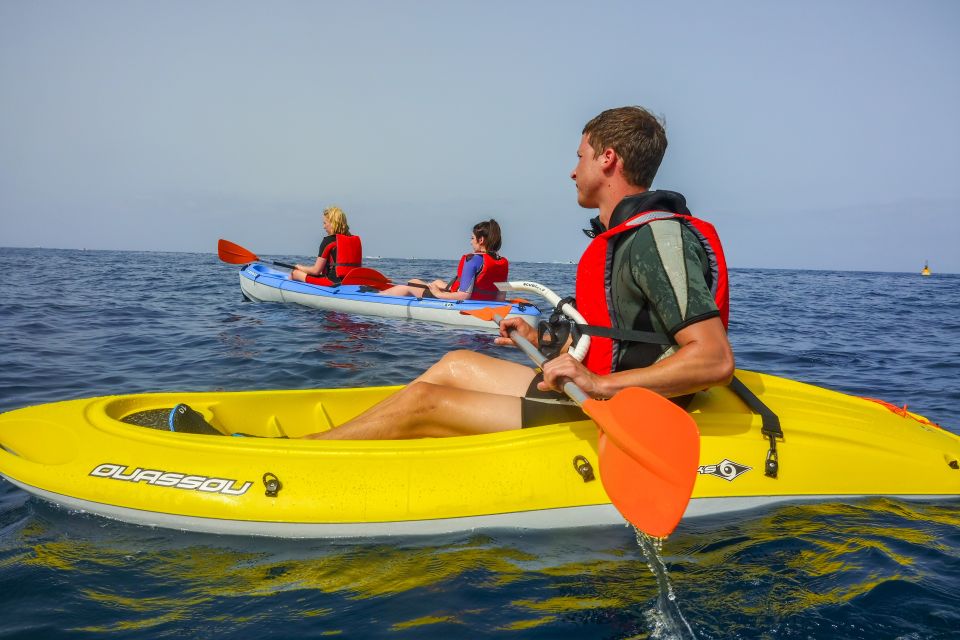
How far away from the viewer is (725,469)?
9.92ft

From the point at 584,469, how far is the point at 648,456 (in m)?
0.61

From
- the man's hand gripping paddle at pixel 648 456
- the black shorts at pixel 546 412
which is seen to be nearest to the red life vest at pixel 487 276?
the black shorts at pixel 546 412

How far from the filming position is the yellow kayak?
2926mm

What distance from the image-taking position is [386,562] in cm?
274

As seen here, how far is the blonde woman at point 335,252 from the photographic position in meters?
11.1

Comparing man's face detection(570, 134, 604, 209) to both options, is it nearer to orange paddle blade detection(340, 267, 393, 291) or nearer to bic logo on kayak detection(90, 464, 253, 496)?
bic logo on kayak detection(90, 464, 253, 496)

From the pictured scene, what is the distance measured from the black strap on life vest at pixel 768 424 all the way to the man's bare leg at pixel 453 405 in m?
1.06

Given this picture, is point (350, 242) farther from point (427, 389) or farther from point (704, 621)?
point (704, 621)

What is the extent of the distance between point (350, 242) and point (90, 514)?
27.1ft

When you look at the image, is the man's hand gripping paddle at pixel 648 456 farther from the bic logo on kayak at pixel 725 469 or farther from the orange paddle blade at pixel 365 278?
the orange paddle blade at pixel 365 278

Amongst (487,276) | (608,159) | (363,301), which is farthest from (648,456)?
(363,301)

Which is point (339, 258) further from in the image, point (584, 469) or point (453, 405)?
point (584, 469)

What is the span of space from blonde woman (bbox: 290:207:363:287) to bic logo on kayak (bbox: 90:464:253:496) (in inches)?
322

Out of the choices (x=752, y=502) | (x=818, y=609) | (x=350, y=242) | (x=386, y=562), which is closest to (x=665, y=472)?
(x=818, y=609)
